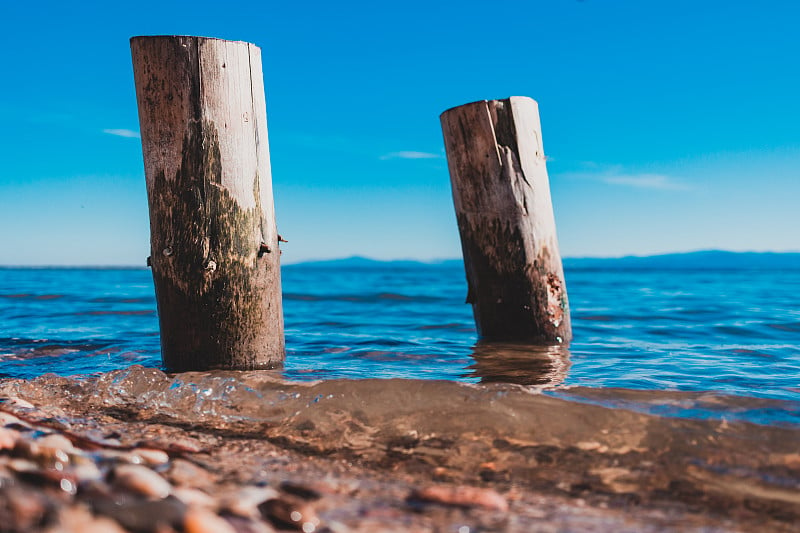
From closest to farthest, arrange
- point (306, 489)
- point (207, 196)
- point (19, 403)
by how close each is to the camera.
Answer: point (306, 489) → point (19, 403) → point (207, 196)

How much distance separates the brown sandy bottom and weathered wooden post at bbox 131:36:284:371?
0.33 m

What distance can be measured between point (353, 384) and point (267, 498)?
62.8 inches

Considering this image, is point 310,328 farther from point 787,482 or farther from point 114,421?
point 787,482

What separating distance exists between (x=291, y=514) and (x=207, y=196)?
245 cm

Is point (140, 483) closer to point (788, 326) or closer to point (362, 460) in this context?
point (362, 460)

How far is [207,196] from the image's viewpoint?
151 inches

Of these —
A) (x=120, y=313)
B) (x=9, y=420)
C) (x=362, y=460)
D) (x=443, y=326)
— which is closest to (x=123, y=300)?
(x=120, y=313)

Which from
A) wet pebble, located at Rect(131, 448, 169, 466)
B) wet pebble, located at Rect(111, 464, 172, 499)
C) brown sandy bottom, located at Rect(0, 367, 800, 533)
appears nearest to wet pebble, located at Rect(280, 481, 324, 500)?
brown sandy bottom, located at Rect(0, 367, 800, 533)

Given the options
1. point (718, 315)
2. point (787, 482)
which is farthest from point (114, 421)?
point (718, 315)

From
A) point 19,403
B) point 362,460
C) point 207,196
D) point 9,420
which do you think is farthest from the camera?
point 207,196

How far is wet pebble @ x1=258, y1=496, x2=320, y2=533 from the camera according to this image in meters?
1.82

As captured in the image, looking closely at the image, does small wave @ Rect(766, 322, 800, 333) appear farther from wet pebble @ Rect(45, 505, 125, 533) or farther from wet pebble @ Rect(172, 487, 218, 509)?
wet pebble @ Rect(45, 505, 125, 533)

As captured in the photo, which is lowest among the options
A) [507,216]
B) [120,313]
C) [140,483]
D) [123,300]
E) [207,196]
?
[140,483]

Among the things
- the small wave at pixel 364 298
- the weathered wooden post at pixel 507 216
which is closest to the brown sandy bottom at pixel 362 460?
the weathered wooden post at pixel 507 216
